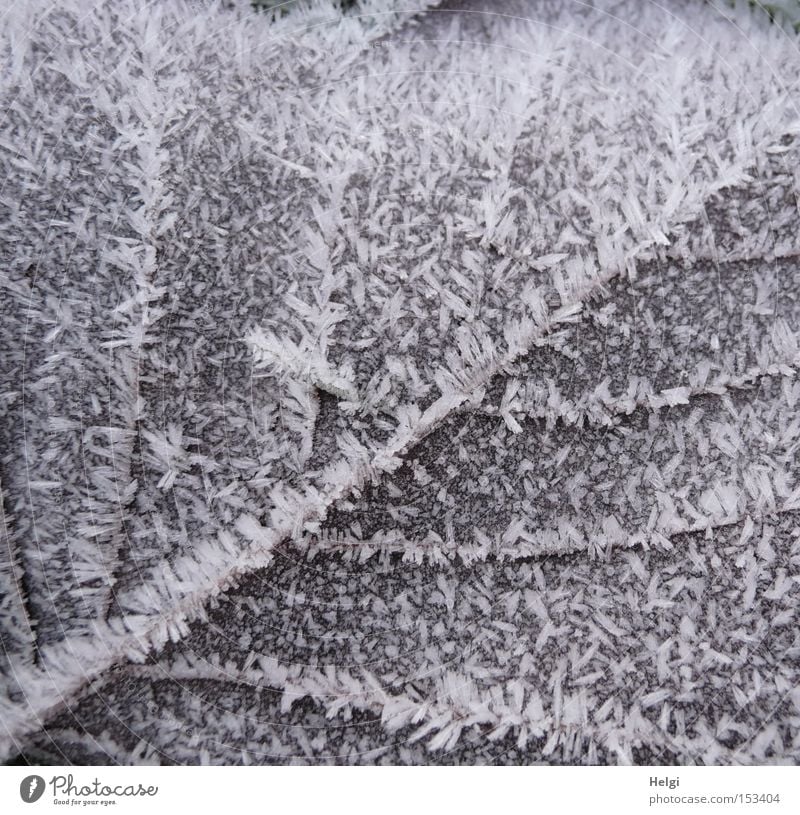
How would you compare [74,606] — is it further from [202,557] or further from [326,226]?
[326,226]

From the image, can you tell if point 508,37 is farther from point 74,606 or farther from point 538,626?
point 74,606

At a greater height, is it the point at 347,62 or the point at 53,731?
the point at 347,62

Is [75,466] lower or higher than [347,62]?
lower

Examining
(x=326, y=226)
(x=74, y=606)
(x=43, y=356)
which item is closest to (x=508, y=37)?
(x=326, y=226)
